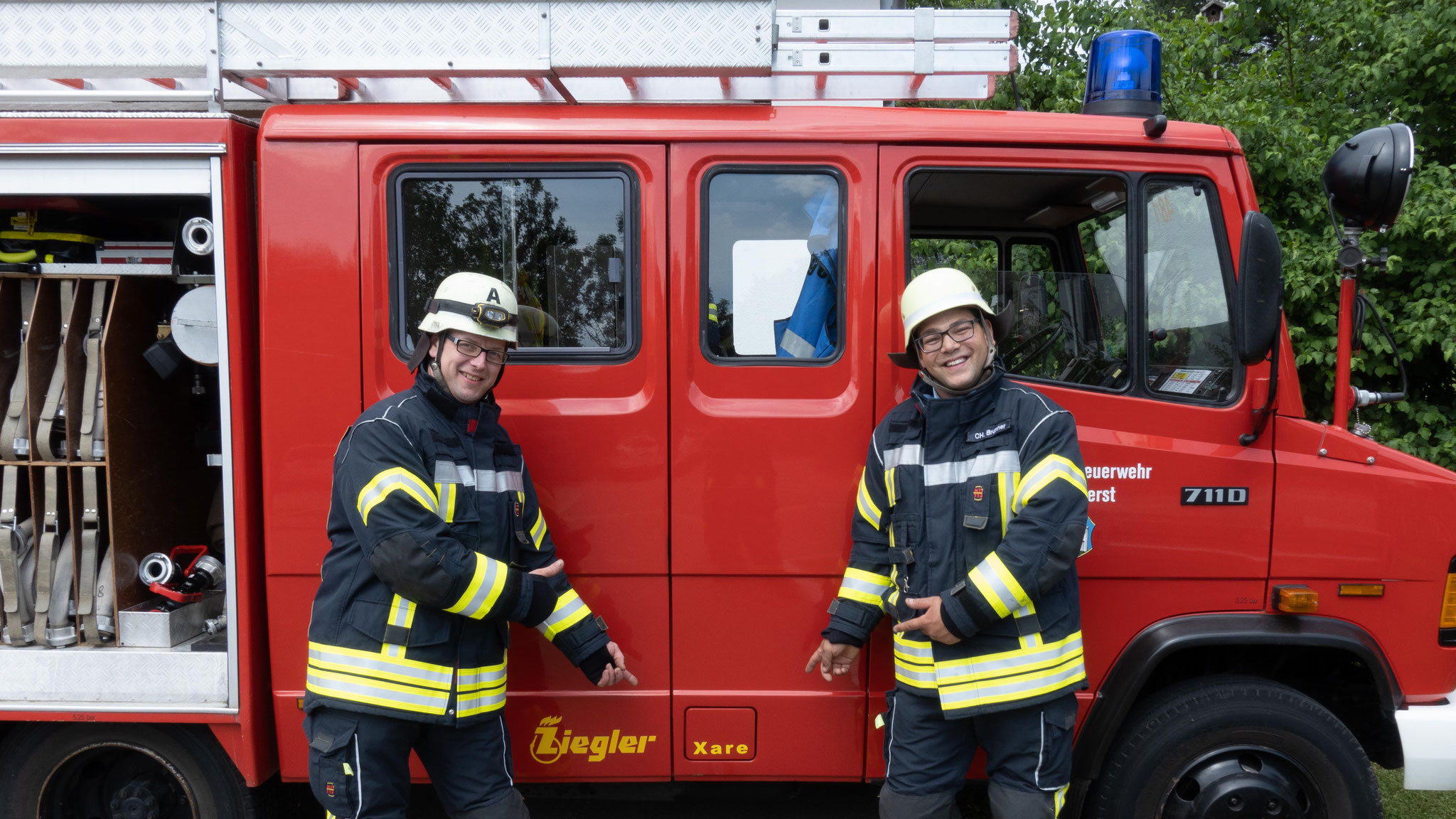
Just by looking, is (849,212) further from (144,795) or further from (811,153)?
(144,795)

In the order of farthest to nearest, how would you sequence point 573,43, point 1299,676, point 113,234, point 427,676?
1. point 113,234
2. point 1299,676
3. point 573,43
4. point 427,676

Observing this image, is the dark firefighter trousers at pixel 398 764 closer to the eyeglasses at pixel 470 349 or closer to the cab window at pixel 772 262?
the eyeglasses at pixel 470 349

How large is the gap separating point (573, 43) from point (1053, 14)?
16.2 ft

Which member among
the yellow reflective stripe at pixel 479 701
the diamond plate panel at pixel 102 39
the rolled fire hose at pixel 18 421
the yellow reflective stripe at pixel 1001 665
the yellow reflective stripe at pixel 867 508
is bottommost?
the yellow reflective stripe at pixel 479 701

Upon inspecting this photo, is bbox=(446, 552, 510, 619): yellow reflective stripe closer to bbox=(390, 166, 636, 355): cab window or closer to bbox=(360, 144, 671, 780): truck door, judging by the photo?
bbox=(360, 144, 671, 780): truck door

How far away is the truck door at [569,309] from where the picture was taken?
103 inches

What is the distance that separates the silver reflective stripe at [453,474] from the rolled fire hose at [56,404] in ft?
4.42

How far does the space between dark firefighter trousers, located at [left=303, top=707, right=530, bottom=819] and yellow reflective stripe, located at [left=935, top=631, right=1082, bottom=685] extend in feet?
4.20

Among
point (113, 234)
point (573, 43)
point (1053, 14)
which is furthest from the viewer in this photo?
point (1053, 14)

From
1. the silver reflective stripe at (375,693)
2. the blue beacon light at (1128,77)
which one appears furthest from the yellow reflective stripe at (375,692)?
the blue beacon light at (1128,77)

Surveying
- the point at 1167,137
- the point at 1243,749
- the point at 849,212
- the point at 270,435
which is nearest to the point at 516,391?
the point at 270,435

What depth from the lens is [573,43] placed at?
2.51m

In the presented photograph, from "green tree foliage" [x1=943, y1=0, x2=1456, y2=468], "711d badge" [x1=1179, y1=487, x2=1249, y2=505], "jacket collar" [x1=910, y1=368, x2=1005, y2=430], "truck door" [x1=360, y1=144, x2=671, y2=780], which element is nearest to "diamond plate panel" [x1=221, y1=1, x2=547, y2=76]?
"truck door" [x1=360, y1=144, x2=671, y2=780]

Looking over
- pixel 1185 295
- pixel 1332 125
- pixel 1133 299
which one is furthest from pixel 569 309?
pixel 1332 125
